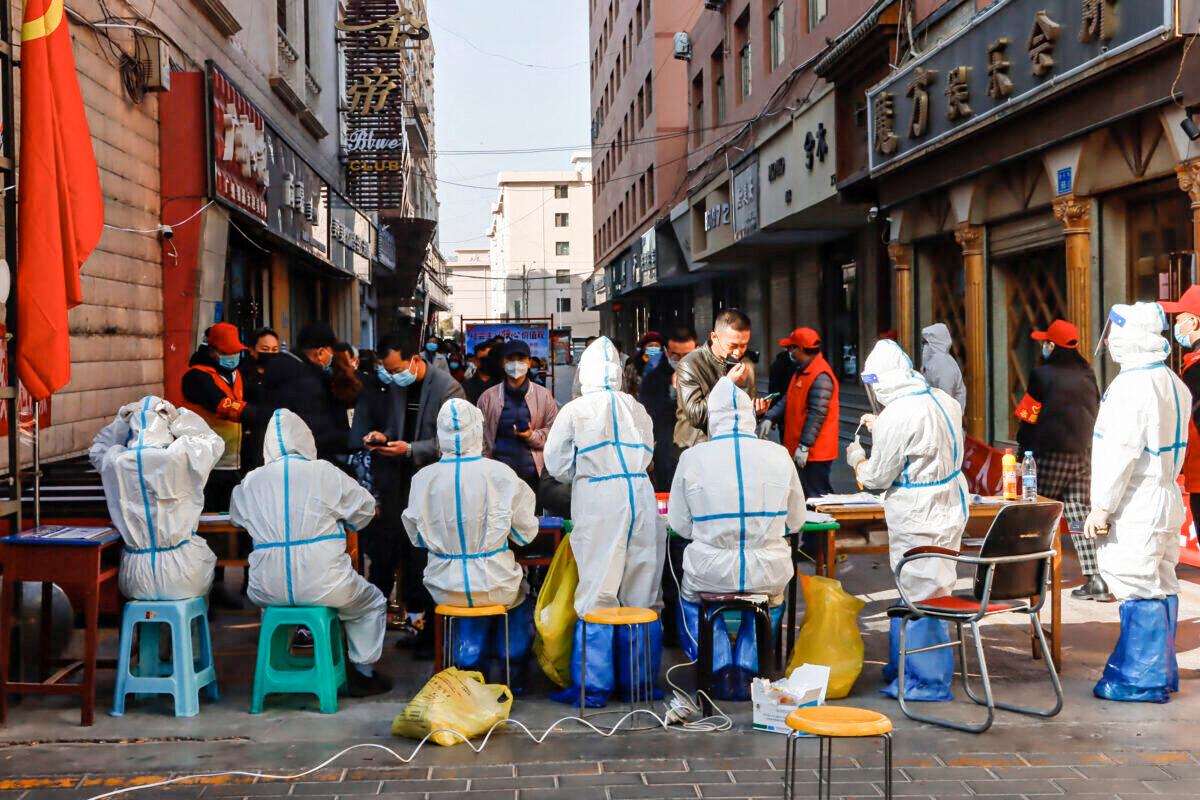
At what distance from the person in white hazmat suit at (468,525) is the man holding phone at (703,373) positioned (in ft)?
5.77

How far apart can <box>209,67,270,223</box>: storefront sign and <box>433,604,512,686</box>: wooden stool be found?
24.1ft

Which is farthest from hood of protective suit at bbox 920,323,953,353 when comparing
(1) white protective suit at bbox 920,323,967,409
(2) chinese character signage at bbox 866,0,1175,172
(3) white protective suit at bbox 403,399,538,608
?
(3) white protective suit at bbox 403,399,538,608

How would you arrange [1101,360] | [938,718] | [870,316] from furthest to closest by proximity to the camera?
[870,316] → [1101,360] → [938,718]

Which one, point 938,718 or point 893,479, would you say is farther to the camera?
point 893,479

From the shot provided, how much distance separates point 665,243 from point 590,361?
25.3 metres

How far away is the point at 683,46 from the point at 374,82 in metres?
10.5

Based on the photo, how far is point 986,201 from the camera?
1314cm

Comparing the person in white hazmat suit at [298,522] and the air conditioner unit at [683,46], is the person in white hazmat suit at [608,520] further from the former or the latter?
the air conditioner unit at [683,46]

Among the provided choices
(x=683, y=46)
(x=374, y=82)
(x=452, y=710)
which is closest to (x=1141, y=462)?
(x=452, y=710)

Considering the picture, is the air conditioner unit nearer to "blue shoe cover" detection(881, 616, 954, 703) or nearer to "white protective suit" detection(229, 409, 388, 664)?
"white protective suit" detection(229, 409, 388, 664)

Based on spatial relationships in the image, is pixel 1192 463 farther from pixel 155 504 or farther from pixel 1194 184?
pixel 155 504

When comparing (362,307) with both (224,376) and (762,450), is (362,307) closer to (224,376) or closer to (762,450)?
(224,376)

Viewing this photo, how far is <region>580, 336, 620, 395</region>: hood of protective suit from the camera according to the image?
656cm

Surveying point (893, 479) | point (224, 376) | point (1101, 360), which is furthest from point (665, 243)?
point (893, 479)
